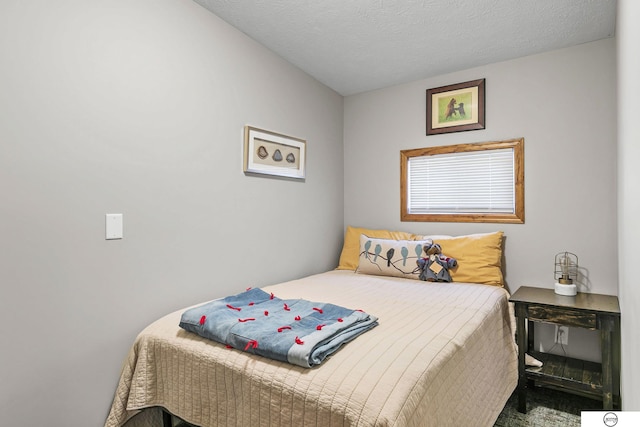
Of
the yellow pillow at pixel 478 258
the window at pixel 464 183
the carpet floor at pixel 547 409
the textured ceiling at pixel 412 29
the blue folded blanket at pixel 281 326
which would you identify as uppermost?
the textured ceiling at pixel 412 29

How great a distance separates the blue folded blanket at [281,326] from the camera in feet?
4.15

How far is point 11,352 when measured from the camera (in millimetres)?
1376

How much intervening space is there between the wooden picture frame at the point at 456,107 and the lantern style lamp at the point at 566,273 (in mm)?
1156

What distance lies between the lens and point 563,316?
6.89ft

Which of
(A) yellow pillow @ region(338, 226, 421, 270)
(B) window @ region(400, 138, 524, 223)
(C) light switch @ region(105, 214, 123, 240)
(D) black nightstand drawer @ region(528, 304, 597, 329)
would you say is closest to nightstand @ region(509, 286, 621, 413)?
(D) black nightstand drawer @ region(528, 304, 597, 329)

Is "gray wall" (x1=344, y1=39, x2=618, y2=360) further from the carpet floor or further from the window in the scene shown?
the carpet floor

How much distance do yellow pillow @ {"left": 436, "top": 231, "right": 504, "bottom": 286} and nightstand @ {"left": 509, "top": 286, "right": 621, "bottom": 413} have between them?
0.79 feet

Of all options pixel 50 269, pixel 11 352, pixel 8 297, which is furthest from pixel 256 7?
pixel 11 352

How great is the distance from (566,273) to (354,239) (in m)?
1.63

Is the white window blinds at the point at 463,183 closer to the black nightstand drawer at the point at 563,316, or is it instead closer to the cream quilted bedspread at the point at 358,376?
the black nightstand drawer at the point at 563,316

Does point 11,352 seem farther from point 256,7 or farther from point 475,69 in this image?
point 475,69

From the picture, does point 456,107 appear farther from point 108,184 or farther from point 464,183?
point 108,184

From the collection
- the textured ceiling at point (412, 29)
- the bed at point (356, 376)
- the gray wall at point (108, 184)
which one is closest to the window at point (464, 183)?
the textured ceiling at point (412, 29)

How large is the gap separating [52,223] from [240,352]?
97 centimetres
